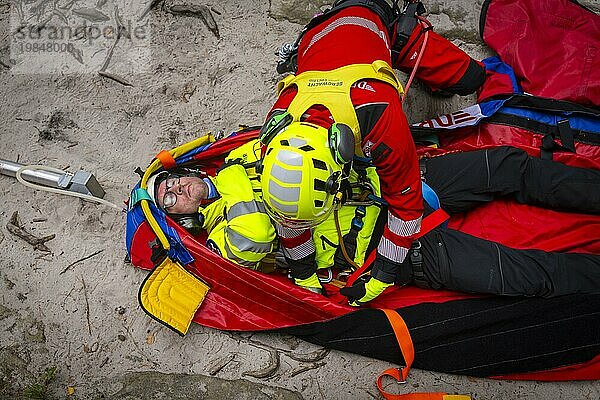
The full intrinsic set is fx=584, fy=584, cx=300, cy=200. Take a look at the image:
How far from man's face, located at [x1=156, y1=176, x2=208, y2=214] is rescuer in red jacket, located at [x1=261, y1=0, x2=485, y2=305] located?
0.44 meters

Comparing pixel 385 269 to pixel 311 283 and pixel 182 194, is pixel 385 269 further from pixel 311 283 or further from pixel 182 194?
pixel 182 194

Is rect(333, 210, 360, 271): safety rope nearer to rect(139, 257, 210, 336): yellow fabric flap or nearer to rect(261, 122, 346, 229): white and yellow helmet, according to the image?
rect(261, 122, 346, 229): white and yellow helmet

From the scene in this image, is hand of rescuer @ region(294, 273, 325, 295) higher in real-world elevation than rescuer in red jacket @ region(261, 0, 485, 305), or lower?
lower

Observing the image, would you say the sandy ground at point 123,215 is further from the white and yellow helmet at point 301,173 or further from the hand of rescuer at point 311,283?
the white and yellow helmet at point 301,173

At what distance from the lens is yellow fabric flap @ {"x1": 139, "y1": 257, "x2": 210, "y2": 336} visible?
238cm

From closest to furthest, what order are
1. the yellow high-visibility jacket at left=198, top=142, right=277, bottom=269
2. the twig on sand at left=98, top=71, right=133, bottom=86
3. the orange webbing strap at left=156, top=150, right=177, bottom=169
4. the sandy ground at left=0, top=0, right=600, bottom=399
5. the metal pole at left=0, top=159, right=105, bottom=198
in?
the yellow high-visibility jacket at left=198, top=142, right=277, bottom=269 < the sandy ground at left=0, top=0, right=600, bottom=399 < the orange webbing strap at left=156, top=150, right=177, bottom=169 < the metal pole at left=0, top=159, right=105, bottom=198 < the twig on sand at left=98, top=71, right=133, bottom=86

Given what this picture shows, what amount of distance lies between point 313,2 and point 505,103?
121 centimetres

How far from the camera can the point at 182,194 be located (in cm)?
249

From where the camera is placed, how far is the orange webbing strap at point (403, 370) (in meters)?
2.34

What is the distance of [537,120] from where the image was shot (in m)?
2.77

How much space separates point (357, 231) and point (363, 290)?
255mm

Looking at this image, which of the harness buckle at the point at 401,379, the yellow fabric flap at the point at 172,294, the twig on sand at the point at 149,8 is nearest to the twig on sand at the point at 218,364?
the yellow fabric flap at the point at 172,294

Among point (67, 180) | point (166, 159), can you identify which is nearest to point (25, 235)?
point (67, 180)

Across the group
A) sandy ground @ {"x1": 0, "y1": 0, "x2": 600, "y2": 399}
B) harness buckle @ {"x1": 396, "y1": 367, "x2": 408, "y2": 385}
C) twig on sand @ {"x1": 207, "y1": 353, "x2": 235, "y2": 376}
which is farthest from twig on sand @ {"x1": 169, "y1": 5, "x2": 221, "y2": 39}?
harness buckle @ {"x1": 396, "y1": 367, "x2": 408, "y2": 385}
